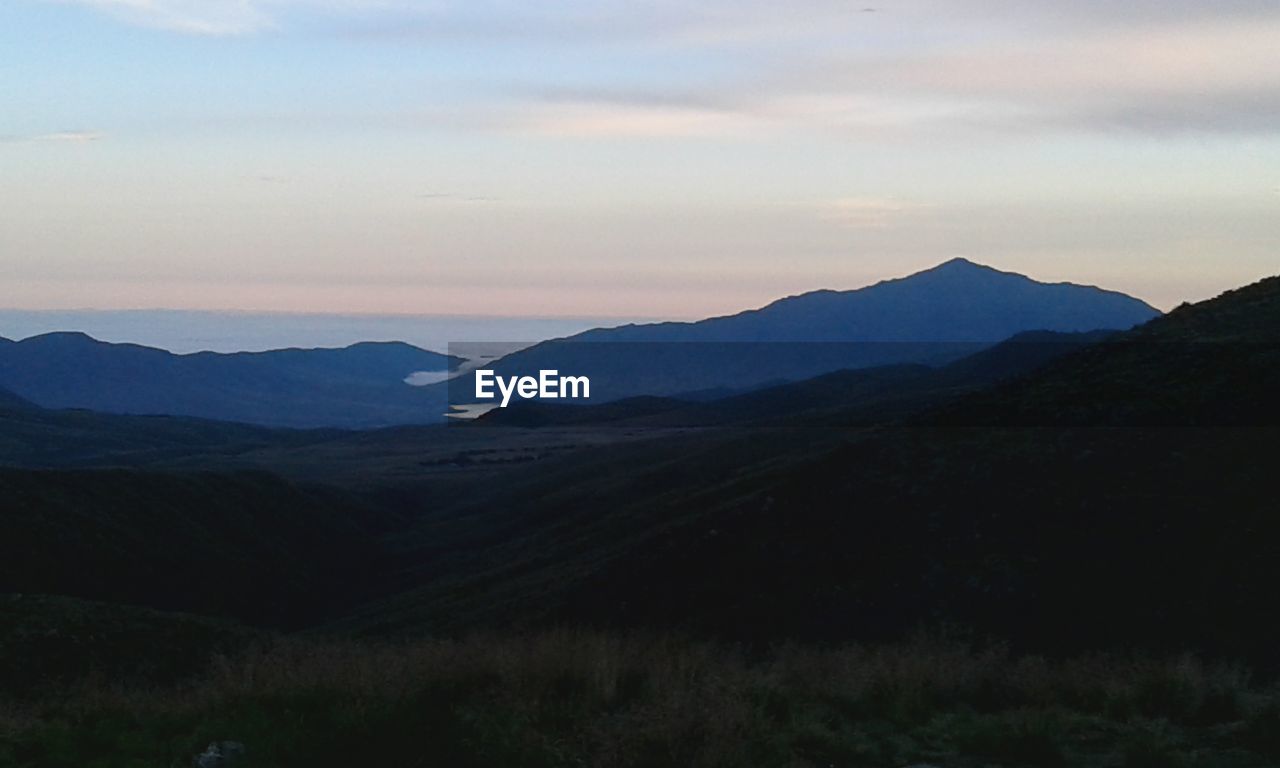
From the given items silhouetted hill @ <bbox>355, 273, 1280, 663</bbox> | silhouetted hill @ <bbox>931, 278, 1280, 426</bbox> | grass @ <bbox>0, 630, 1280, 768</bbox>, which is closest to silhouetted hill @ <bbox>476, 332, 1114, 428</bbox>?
silhouetted hill @ <bbox>931, 278, 1280, 426</bbox>

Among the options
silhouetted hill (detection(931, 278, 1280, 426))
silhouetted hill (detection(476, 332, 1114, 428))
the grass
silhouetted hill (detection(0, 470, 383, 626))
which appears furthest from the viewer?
silhouetted hill (detection(476, 332, 1114, 428))

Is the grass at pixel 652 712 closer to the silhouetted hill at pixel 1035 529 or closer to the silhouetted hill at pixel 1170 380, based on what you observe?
the silhouetted hill at pixel 1035 529

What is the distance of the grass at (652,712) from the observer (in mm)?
8359

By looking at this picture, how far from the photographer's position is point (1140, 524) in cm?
1739

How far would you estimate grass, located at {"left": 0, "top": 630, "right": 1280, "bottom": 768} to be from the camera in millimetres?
8359

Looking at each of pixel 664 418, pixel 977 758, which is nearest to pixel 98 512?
pixel 977 758

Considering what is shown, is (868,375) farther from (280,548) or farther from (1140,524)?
(1140,524)

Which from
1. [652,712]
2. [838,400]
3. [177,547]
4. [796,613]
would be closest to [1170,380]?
[796,613]

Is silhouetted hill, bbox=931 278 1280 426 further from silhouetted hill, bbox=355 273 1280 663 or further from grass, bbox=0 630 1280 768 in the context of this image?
grass, bbox=0 630 1280 768

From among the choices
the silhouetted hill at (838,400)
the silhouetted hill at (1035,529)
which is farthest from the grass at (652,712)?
the silhouetted hill at (838,400)

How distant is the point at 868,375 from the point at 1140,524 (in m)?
122

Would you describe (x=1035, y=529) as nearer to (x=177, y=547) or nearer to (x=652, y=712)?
(x=652, y=712)

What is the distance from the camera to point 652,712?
8344mm

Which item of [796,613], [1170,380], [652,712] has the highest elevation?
[1170,380]
